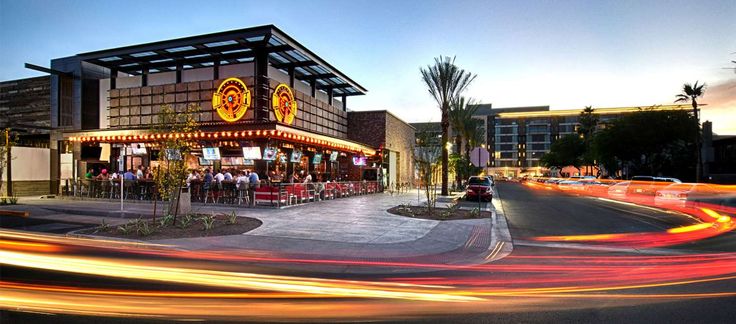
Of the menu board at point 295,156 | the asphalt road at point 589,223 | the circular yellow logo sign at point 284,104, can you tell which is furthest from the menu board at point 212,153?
the asphalt road at point 589,223

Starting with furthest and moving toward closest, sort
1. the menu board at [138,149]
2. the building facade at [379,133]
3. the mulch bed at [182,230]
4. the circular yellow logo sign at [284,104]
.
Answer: the building facade at [379,133] < the menu board at [138,149] < the circular yellow logo sign at [284,104] < the mulch bed at [182,230]

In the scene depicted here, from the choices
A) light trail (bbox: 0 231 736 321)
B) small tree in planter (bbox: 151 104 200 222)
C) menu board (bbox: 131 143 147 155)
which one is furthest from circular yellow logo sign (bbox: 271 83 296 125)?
light trail (bbox: 0 231 736 321)

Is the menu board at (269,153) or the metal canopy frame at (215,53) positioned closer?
the menu board at (269,153)

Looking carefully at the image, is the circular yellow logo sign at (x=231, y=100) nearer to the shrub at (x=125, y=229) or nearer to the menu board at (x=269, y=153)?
the menu board at (x=269, y=153)

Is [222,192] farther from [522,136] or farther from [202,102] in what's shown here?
[522,136]

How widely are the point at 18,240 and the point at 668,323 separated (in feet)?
46.3

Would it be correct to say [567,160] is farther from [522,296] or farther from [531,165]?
[522,296]

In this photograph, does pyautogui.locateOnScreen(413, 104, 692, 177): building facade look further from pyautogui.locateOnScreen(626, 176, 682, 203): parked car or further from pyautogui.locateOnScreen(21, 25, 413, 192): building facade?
pyautogui.locateOnScreen(21, 25, 413, 192): building facade

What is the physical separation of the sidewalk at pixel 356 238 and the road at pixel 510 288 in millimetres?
936

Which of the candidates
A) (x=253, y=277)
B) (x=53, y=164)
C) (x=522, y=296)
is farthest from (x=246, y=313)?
(x=53, y=164)

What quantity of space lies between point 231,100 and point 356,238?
56.9 feet

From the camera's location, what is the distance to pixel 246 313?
490 centimetres

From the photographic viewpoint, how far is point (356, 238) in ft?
35.1

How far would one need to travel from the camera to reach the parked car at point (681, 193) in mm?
24938
